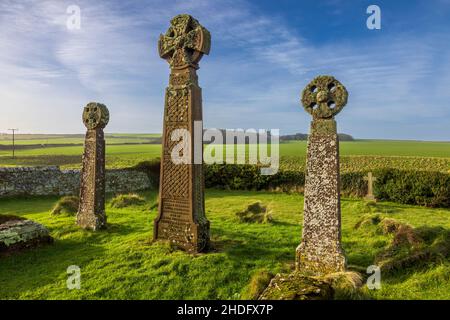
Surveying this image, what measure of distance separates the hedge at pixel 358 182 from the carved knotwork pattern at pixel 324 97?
13.2 meters

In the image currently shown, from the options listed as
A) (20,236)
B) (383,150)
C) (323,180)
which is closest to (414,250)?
(323,180)

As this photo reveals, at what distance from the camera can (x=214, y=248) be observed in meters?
8.73

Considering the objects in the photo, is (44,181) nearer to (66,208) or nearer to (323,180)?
(66,208)

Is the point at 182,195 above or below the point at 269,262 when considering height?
above

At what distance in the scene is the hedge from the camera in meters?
16.9

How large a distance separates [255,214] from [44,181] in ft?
43.8

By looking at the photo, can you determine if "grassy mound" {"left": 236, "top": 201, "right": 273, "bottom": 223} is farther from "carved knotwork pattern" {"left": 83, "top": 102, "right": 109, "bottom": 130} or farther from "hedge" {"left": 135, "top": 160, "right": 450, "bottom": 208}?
"hedge" {"left": 135, "top": 160, "right": 450, "bottom": 208}

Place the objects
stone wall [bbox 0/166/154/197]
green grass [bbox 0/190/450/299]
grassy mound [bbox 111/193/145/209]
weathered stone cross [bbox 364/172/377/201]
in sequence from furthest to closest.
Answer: stone wall [bbox 0/166/154/197]
weathered stone cross [bbox 364/172/377/201]
grassy mound [bbox 111/193/145/209]
green grass [bbox 0/190/450/299]

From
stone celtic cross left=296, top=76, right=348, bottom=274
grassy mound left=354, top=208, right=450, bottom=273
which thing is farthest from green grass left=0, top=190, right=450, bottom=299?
stone celtic cross left=296, top=76, right=348, bottom=274

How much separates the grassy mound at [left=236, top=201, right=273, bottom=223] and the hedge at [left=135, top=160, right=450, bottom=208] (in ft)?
27.9

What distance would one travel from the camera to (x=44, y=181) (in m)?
19.4
